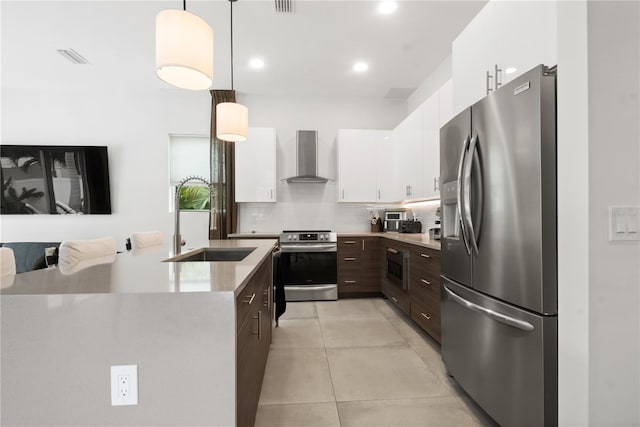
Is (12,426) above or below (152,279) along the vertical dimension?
below

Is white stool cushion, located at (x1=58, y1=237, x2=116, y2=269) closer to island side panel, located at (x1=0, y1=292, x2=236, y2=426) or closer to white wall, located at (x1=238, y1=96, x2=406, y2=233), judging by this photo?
island side panel, located at (x1=0, y1=292, x2=236, y2=426)

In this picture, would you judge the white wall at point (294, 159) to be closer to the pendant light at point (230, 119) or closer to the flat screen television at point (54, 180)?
the flat screen television at point (54, 180)

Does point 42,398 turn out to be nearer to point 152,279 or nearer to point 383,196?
point 152,279

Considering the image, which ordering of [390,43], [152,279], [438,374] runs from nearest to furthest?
[152,279] < [438,374] < [390,43]

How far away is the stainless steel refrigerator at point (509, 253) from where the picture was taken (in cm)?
133

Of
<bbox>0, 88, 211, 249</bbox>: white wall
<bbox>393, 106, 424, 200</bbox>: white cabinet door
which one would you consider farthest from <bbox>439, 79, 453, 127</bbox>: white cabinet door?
<bbox>0, 88, 211, 249</bbox>: white wall

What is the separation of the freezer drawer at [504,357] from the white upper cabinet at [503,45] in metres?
1.22

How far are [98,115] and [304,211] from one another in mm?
3342

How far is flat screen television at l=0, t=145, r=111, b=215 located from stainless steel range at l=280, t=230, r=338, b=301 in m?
2.81

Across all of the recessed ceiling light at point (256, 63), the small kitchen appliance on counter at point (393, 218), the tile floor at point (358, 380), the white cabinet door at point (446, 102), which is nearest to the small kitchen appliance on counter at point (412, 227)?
the small kitchen appliance on counter at point (393, 218)

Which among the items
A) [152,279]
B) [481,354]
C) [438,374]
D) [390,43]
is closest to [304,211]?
[390,43]

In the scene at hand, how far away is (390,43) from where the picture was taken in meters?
3.36

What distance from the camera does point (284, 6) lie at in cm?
276

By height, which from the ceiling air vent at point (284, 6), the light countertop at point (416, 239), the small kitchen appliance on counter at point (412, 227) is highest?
the ceiling air vent at point (284, 6)
